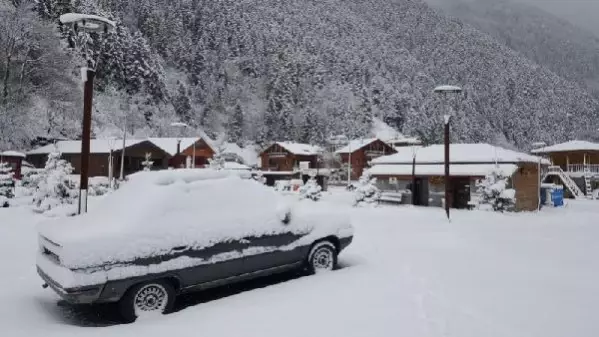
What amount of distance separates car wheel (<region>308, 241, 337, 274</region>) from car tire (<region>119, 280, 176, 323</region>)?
2593 millimetres

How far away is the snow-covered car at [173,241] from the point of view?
204 inches

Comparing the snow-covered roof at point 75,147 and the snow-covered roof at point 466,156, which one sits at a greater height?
the snow-covered roof at point 75,147

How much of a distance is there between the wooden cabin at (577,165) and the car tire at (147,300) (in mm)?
40848

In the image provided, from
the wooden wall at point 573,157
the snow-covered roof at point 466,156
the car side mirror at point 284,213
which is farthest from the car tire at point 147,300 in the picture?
the wooden wall at point 573,157

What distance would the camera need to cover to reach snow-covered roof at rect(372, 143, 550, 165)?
24856mm

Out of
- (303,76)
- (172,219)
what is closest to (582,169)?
(172,219)

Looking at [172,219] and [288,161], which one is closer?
[172,219]

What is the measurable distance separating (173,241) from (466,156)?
24.8 metres

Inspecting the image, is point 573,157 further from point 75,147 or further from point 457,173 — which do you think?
point 75,147

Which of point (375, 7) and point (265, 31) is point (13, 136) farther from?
point (375, 7)

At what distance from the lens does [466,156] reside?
87.3 feet

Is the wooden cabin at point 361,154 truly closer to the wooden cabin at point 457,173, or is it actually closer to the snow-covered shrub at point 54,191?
the wooden cabin at point 457,173

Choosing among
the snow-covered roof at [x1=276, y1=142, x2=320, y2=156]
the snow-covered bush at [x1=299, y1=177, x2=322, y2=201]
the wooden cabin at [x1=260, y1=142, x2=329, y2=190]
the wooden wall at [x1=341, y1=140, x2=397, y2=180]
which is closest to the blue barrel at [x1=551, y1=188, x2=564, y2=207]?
the snow-covered bush at [x1=299, y1=177, x2=322, y2=201]

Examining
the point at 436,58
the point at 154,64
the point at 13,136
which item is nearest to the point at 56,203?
the point at 13,136
